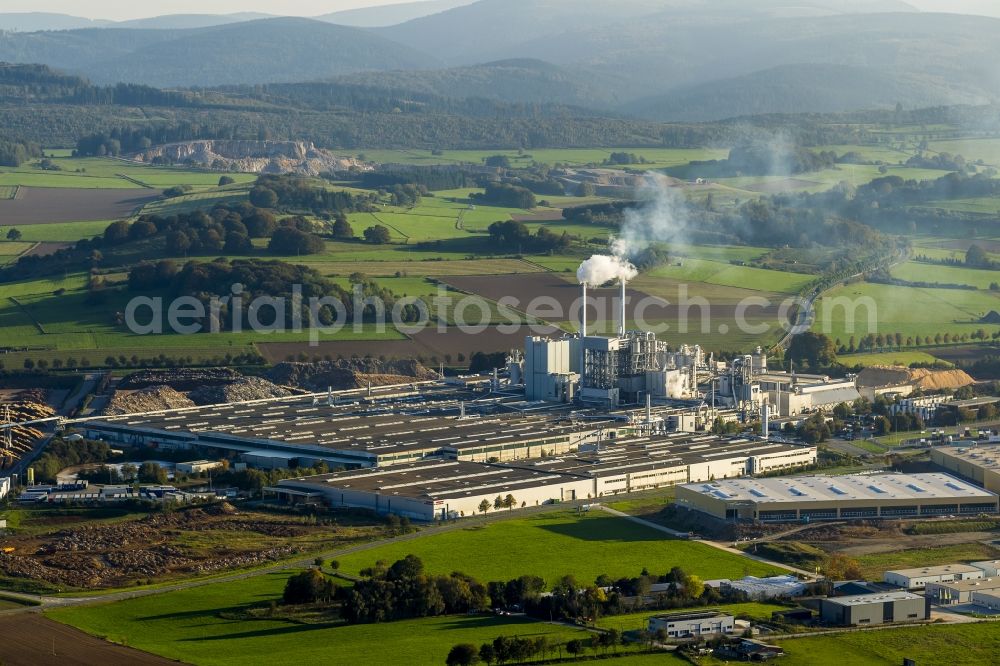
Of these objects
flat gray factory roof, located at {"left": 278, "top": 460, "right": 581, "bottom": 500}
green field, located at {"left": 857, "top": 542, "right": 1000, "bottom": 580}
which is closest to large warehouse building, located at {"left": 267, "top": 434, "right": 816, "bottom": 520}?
flat gray factory roof, located at {"left": 278, "top": 460, "right": 581, "bottom": 500}

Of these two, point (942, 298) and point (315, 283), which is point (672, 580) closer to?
point (315, 283)

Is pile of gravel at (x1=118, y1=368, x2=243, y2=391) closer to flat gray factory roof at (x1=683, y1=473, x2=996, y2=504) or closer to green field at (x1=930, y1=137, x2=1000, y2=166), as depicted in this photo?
flat gray factory roof at (x1=683, y1=473, x2=996, y2=504)


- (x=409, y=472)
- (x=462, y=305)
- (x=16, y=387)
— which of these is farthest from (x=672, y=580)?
(x=462, y=305)

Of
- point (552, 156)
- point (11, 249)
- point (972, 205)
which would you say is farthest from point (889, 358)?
point (552, 156)

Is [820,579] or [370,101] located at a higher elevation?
[370,101]

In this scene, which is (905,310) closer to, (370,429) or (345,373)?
(345,373)

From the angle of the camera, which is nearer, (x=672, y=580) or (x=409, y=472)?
(x=672, y=580)

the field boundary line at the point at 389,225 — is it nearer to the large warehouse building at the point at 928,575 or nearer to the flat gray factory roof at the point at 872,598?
the large warehouse building at the point at 928,575
